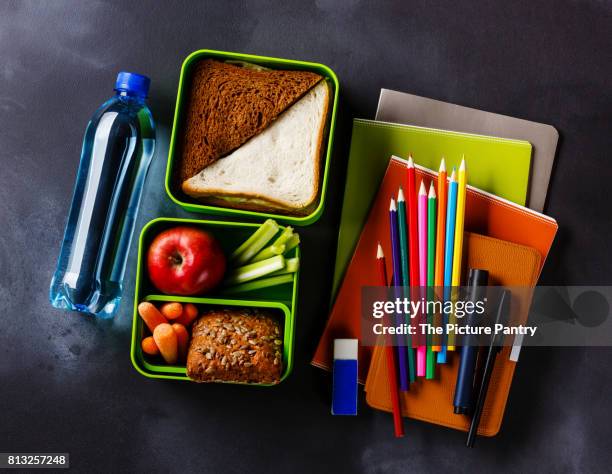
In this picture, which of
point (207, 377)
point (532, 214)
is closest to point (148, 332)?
point (207, 377)

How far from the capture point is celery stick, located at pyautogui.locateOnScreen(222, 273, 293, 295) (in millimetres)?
1002

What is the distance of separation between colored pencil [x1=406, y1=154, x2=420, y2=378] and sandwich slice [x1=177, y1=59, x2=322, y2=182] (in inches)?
8.8

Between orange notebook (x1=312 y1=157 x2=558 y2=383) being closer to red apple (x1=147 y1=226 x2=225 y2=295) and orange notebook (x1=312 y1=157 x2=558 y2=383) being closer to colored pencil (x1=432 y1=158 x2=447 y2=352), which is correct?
colored pencil (x1=432 y1=158 x2=447 y2=352)

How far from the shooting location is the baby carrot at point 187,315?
987mm

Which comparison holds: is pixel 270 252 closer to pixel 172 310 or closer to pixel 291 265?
pixel 291 265

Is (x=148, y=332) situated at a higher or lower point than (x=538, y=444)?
higher

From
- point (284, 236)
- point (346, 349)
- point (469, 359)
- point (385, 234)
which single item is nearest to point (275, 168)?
point (284, 236)

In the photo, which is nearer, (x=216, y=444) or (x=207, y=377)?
(x=207, y=377)

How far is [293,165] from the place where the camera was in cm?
101

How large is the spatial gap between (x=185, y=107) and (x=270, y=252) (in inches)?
11.4

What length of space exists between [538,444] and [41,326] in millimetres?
918

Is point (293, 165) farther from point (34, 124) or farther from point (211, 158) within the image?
point (34, 124)

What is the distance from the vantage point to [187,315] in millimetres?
988

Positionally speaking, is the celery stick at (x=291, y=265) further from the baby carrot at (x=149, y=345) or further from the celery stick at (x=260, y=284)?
the baby carrot at (x=149, y=345)
